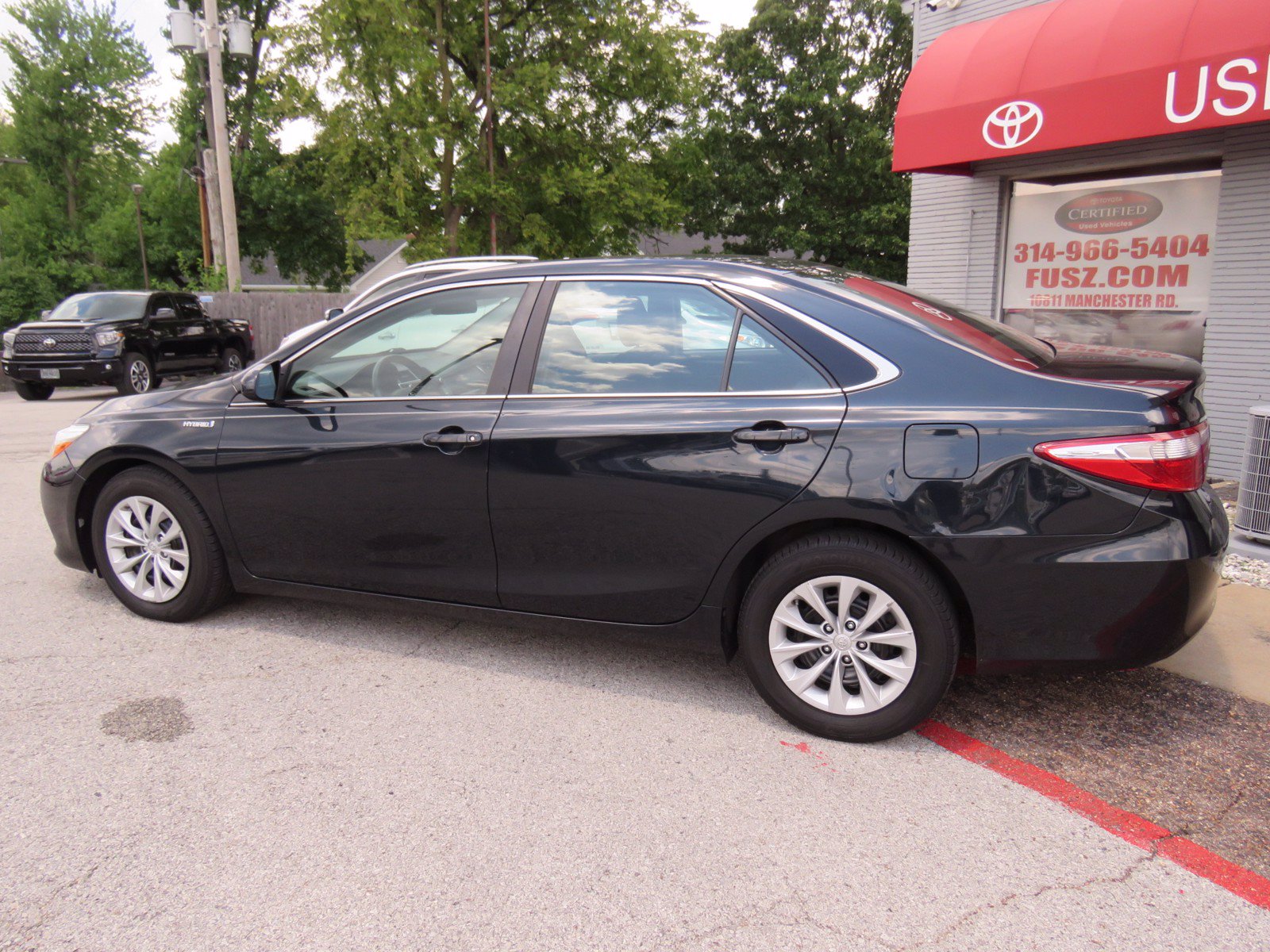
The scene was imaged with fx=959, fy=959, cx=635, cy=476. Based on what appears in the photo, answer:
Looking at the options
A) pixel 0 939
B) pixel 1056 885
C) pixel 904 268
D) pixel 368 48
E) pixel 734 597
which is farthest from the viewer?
pixel 904 268

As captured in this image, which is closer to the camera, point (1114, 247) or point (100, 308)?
point (1114, 247)

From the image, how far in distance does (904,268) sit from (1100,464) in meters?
35.0

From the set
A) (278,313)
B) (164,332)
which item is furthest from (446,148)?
(164,332)

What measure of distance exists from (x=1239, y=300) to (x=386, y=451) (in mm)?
7342

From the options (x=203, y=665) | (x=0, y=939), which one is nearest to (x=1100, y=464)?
(x=0, y=939)

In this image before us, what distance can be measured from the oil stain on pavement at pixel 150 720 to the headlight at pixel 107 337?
1396 centimetres

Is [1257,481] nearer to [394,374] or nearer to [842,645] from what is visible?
[842,645]

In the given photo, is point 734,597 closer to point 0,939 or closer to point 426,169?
point 0,939

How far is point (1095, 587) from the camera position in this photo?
298 cm

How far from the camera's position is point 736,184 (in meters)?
36.3

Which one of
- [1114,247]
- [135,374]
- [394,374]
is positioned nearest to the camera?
[394,374]

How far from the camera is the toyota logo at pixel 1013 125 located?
27.1 ft

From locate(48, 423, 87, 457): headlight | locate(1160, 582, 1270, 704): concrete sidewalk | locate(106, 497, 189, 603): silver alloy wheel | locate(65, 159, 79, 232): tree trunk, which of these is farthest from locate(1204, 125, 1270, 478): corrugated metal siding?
locate(65, 159, 79, 232): tree trunk

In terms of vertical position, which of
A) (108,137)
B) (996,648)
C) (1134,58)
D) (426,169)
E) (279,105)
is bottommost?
(996,648)
